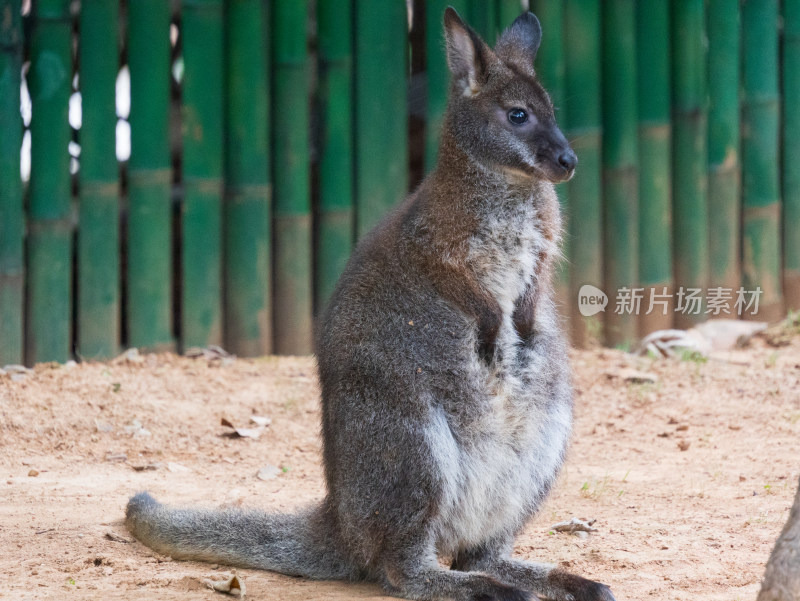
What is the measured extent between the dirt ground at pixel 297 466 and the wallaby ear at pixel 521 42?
1.78 metres

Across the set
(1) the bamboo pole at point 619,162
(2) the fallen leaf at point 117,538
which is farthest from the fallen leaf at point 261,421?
(1) the bamboo pole at point 619,162

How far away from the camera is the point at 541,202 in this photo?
3.75 m

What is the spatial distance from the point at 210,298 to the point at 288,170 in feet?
2.86

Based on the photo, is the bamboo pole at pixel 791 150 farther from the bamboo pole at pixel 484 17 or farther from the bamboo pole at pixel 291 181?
the bamboo pole at pixel 291 181

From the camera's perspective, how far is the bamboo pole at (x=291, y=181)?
6.30 metres

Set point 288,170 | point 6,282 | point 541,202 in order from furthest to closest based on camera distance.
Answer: point 288,170 < point 6,282 < point 541,202

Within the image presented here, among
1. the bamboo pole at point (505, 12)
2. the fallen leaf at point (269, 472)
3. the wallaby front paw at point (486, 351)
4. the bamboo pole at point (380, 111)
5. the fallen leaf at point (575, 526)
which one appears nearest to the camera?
the wallaby front paw at point (486, 351)

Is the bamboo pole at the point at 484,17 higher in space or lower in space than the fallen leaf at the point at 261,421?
higher

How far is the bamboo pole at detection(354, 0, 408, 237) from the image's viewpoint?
6.38 meters

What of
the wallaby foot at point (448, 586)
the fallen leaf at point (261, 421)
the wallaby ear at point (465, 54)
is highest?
the wallaby ear at point (465, 54)

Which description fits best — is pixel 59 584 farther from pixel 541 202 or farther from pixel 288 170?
pixel 288 170

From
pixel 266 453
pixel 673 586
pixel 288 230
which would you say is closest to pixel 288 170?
pixel 288 230

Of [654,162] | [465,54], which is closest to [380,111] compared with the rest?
[654,162]

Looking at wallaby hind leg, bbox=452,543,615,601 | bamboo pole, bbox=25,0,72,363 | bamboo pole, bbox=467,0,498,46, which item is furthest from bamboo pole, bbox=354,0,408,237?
wallaby hind leg, bbox=452,543,615,601
